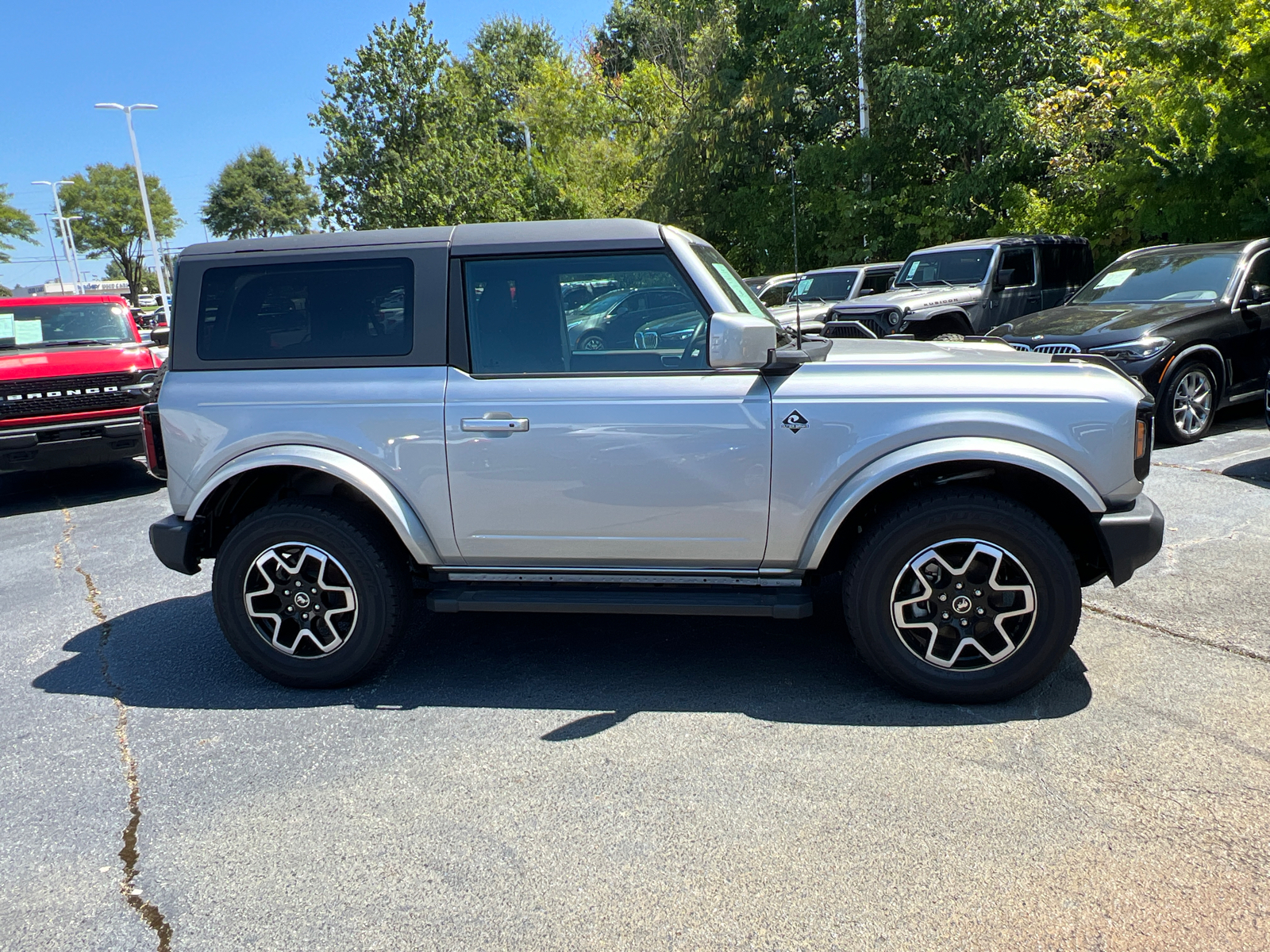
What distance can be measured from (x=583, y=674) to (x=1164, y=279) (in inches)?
308

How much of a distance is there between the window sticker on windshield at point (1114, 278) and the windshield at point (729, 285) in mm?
6738

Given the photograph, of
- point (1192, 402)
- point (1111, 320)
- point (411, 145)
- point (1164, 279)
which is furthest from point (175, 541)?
point (411, 145)

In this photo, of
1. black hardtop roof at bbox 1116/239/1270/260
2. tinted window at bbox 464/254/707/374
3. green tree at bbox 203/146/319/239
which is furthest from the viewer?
green tree at bbox 203/146/319/239

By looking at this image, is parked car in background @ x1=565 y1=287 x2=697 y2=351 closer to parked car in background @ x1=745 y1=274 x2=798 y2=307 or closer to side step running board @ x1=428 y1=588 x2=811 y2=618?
side step running board @ x1=428 y1=588 x2=811 y2=618

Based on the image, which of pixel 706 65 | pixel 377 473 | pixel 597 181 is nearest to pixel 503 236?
pixel 377 473

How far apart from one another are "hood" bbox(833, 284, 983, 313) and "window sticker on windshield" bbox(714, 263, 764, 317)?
7.72 m

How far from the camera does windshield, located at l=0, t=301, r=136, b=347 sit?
9.27m

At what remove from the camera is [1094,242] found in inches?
603

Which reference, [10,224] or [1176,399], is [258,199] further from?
[1176,399]

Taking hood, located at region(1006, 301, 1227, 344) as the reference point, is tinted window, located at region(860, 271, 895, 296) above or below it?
above

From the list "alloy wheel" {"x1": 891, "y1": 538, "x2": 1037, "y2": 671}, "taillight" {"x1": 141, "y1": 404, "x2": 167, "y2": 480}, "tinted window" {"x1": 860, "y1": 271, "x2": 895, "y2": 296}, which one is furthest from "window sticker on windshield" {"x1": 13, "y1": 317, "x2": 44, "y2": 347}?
"tinted window" {"x1": 860, "y1": 271, "x2": 895, "y2": 296}

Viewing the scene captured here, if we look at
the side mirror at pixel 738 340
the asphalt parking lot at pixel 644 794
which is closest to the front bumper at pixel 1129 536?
the asphalt parking lot at pixel 644 794

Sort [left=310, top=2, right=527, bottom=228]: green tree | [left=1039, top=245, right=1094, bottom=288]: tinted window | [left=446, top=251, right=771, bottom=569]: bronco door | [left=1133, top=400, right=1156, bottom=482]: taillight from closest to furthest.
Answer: [left=1133, top=400, right=1156, bottom=482]: taillight < [left=446, top=251, right=771, bottom=569]: bronco door < [left=1039, top=245, right=1094, bottom=288]: tinted window < [left=310, top=2, right=527, bottom=228]: green tree

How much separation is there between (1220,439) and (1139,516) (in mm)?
5856
